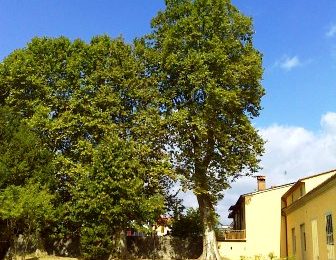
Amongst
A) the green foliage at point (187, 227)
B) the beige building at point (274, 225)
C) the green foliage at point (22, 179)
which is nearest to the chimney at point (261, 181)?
the beige building at point (274, 225)

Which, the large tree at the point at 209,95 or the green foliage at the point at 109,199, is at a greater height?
the large tree at the point at 209,95

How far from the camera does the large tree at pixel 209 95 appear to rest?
34.0 m

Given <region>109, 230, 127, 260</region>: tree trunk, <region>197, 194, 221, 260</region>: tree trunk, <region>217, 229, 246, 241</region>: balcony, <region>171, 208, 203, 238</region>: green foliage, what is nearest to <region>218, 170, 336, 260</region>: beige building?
<region>217, 229, 246, 241</region>: balcony

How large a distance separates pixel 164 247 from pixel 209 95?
48.1ft

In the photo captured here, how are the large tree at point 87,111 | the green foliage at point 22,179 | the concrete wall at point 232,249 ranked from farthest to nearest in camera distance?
the concrete wall at point 232,249 → the large tree at point 87,111 → the green foliage at point 22,179

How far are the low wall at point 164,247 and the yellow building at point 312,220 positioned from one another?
798cm

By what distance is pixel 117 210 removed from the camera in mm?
30766

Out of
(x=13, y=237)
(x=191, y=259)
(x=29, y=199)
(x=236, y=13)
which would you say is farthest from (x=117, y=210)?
(x=236, y=13)

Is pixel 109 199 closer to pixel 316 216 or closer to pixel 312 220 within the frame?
pixel 312 220

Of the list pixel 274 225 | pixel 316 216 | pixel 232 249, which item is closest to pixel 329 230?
pixel 316 216

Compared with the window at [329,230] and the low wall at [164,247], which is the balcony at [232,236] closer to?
the low wall at [164,247]

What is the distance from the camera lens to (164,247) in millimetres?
40094

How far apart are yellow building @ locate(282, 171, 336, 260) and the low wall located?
26.2 feet

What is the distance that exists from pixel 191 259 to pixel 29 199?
16768mm
